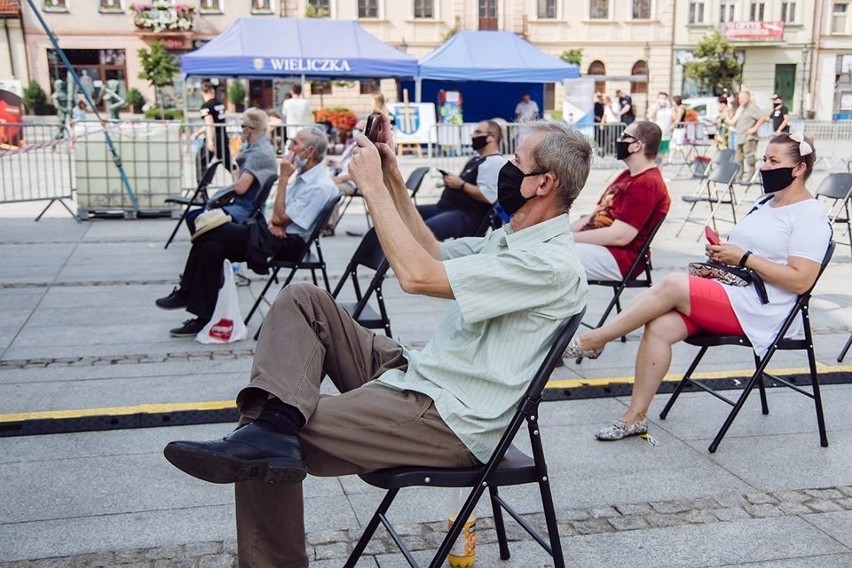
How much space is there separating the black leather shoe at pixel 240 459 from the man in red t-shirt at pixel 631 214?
325 cm

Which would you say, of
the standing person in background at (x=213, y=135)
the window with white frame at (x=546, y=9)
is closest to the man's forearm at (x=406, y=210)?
the standing person in background at (x=213, y=135)

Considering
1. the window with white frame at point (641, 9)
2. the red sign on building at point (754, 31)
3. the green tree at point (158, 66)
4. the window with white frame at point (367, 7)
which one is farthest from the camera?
the red sign on building at point (754, 31)

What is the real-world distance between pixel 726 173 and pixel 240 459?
9586mm

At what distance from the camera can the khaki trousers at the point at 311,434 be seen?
8.46 ft

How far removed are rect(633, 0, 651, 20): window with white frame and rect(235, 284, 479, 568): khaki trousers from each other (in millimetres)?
45659

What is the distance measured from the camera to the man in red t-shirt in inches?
214

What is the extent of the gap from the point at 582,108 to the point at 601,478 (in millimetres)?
18160

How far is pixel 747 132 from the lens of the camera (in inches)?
624

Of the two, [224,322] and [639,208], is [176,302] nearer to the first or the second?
[224,322]

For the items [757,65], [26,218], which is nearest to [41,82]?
[26,218]

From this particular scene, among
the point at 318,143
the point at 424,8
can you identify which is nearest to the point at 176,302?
the point at 318,143

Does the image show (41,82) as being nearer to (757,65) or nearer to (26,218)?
(26,218)

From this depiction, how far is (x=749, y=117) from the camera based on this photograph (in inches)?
628

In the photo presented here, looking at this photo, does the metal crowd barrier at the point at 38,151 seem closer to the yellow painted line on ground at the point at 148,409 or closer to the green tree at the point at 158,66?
the yellow painted line on ground at the point at 148,409
